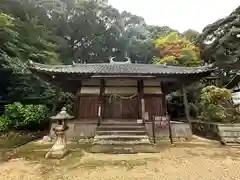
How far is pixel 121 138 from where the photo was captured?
23.7ft

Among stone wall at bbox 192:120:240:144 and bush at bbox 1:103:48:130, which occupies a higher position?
bush at bbox 1:103:48:130

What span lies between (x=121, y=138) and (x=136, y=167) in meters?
2.61

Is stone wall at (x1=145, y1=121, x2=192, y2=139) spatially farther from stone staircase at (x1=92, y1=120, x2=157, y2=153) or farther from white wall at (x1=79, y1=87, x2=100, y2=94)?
white wall at (x1=79, y1=87, x2=100, y2=94)

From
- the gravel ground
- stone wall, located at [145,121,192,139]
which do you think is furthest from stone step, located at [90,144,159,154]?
stone wall, located at [145,121,192,139]

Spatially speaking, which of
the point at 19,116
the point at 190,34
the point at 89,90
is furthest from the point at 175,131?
the point at 190,34

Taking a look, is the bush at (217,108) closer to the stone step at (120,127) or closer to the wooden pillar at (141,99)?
the wooden pillar at (141,99)

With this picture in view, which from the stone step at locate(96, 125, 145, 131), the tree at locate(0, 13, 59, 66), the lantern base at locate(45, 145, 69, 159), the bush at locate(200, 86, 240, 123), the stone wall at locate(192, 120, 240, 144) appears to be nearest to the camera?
the lantern base at locate(45, 145, 69, 159)

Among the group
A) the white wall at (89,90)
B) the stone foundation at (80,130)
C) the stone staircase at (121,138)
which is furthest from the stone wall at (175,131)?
the white wall at (89,90)

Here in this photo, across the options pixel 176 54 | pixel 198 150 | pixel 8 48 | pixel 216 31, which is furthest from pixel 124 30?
pixel 198 150

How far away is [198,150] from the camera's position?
21.1 feet

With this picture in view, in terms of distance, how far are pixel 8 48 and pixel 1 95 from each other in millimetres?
4289

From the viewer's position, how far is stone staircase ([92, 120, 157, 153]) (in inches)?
258

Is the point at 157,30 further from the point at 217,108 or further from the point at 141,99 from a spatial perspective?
the point at 141,99

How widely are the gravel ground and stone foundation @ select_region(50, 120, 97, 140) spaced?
8.80 ft
